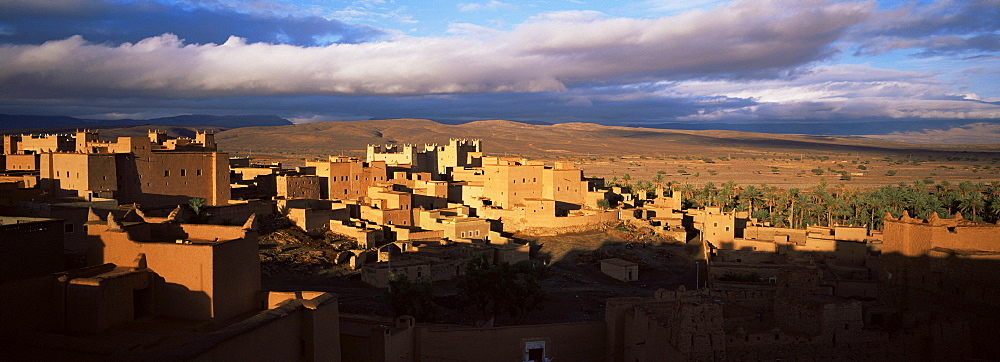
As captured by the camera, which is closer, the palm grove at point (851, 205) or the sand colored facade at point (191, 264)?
the sand colored facade at point (191, 264)

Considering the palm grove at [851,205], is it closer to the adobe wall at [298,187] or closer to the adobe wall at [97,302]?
the adobe wall at [298,187]

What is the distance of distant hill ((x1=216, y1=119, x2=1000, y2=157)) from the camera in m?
132

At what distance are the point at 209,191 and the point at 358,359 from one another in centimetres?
1965

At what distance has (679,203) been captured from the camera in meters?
42.8

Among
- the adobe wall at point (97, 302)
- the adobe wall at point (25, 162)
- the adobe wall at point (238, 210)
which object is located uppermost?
the adobe wall at point (25, 162)

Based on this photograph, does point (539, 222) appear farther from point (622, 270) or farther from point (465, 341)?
point (465, 341)

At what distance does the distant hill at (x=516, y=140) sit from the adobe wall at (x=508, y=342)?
341ft

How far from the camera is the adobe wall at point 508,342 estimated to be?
14.7 m

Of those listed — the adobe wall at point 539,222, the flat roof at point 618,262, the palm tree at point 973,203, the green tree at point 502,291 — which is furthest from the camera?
the palm tree at point 973,203

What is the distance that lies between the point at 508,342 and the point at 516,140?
146 metres

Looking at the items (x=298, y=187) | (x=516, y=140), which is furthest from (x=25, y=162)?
(x=516, y=140)

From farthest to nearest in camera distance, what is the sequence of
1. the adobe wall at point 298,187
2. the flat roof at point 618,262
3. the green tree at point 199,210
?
the adobe wall at point 298,187, the flat roof at point 618,262, the green tree at point 199,210

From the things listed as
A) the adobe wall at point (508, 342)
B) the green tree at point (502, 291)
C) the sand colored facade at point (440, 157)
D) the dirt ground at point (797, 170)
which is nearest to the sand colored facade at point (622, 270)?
the green tree at point (502, 291)

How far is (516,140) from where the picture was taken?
527 ft
